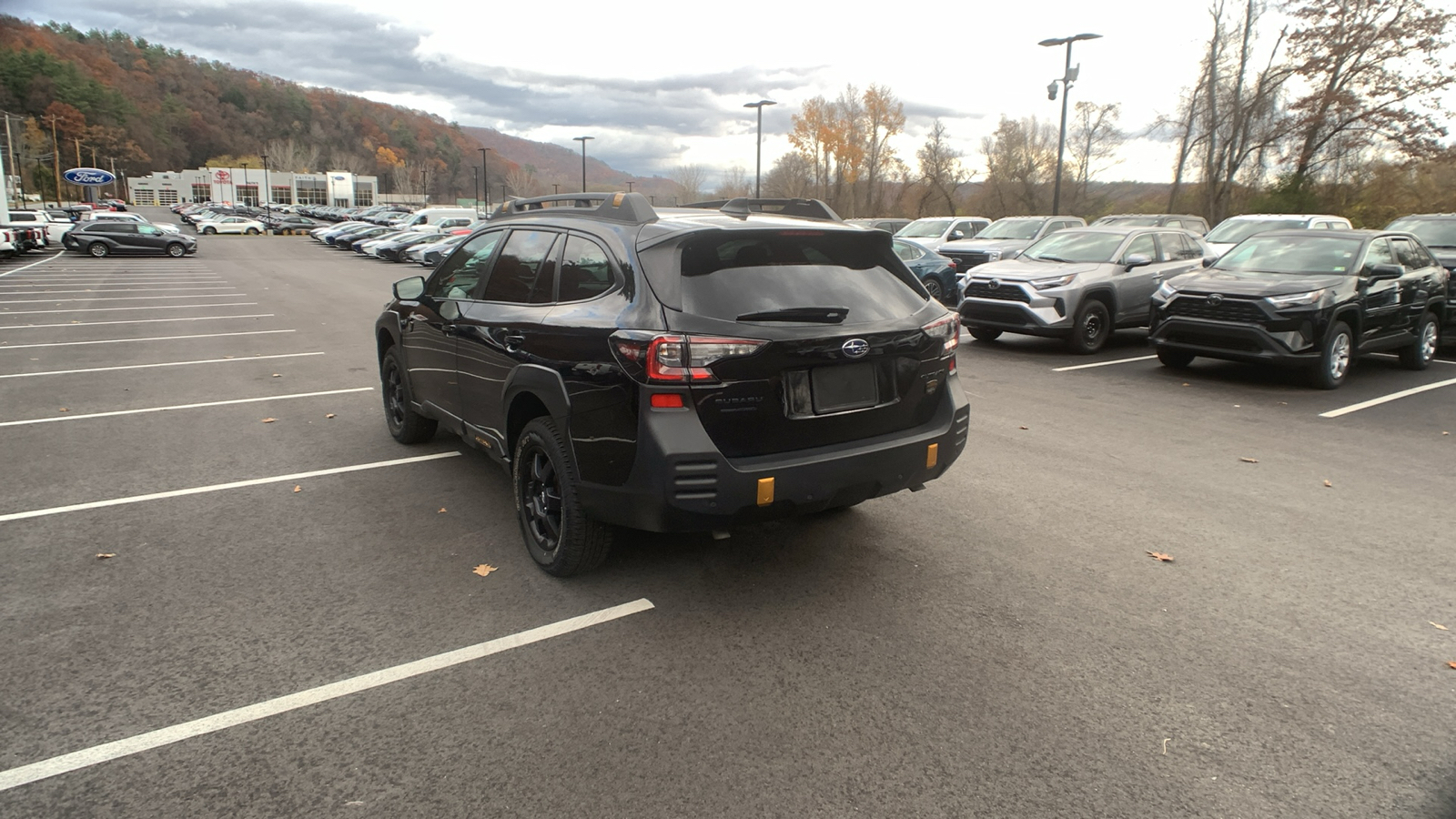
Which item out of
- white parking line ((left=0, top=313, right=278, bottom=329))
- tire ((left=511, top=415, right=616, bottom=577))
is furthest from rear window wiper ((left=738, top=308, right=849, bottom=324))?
white parking line ((left=0, top=313, right=278, bottom=329))

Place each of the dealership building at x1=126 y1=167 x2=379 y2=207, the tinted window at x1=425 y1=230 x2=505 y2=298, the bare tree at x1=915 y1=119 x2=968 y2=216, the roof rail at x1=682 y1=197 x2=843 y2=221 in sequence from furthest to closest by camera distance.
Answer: the dealership building at x1=126 y1=167 x2=379 y2=207
the bare tree at x1=915 y1=119 x2=968 y2=216
the tinted window at x1=425 y1=230 x2=505 y2=298
the roof rail at x1=682 y1=197 x2=843 y2=221

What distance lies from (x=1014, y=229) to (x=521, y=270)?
697 inches

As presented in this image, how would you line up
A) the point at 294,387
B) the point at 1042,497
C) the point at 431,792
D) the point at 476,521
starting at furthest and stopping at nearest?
the point at 294,387, the point at 1042,497, the point at 476,521, the point at 431,792

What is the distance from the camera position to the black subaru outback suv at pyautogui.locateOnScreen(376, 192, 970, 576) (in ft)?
11.2

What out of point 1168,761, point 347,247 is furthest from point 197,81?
point 1168,761

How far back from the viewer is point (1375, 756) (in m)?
2.77

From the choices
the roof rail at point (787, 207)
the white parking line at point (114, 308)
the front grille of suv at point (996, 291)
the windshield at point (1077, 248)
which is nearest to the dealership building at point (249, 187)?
the white parking line at point (114, 308)

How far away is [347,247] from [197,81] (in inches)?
5843

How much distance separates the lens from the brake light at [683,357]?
11.0 ft

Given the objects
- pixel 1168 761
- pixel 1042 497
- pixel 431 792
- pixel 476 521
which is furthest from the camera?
pixel 1042 497

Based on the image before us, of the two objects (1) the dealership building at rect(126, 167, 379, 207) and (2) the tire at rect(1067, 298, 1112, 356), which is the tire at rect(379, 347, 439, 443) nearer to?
(2) the tire at rect(1067, 298, 1112, 356)

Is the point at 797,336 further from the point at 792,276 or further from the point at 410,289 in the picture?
the point at 410,289

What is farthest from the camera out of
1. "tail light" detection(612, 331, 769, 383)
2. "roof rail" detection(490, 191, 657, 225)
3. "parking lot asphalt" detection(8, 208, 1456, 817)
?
"roof rail" detection(490, 191, 657, 225)

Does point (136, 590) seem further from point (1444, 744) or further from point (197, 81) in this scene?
point (197, 81)
